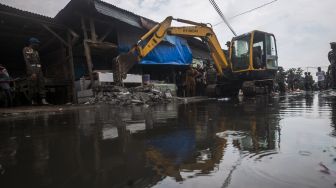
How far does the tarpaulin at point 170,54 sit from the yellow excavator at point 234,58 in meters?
1.46

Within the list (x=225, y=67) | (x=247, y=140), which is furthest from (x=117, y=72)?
(x=247, y=140)

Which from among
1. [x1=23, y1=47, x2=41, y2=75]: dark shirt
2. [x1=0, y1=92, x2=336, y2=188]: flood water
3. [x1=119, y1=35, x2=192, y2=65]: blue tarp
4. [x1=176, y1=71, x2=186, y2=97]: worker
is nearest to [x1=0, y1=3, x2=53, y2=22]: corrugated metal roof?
[x1=23, y1=47, x2=41, y2=75]: dark shirt

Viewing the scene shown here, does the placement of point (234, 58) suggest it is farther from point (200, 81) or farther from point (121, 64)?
point (121, 64)

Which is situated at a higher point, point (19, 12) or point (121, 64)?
point (19, 12)

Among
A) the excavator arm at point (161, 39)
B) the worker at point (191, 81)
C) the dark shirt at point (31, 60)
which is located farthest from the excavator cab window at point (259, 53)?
the dark shirt at point (31, 60)

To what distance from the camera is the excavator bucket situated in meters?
12.1

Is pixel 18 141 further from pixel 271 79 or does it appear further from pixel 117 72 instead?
pixel 271 79

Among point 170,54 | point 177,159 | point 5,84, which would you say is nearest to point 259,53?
point 170,54

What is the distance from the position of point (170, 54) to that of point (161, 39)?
160 inches

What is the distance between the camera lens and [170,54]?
55.4 ft

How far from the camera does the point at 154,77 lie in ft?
60.3

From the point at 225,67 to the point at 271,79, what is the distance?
7.19 ft

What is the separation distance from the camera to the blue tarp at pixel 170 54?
51.5 ft

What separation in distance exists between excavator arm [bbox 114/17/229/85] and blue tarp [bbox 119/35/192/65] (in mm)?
1970
